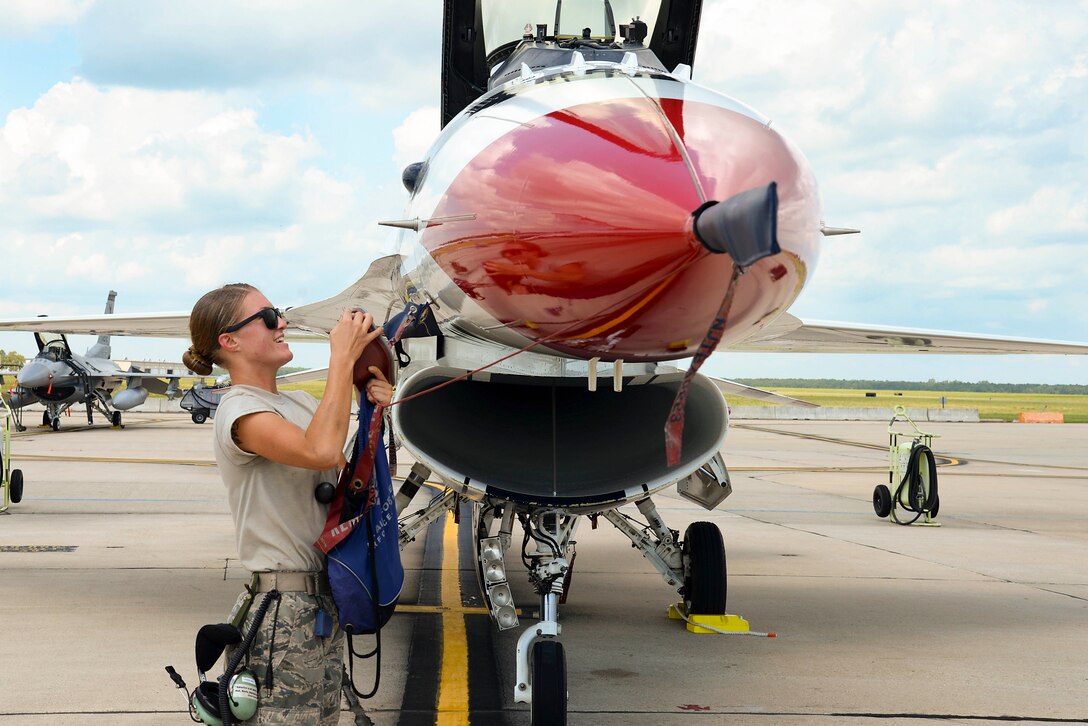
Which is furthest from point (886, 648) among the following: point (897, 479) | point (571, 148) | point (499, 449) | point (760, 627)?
point (897, 479)

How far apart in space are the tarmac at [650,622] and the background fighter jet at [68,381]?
51.3 ft

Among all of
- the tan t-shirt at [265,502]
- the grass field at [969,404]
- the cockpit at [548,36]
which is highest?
the cockpit at [548,36]

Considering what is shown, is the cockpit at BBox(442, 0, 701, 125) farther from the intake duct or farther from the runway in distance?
the intake duct

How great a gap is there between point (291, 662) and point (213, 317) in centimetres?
103

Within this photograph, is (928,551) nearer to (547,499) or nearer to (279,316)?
(547,499)

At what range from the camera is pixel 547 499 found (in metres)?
5.24

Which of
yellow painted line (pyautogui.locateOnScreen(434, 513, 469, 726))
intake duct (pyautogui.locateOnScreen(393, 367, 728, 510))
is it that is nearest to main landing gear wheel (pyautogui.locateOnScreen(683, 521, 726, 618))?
intake duct (pyautogui.locateOnScreen(393, 367, 728, 510))

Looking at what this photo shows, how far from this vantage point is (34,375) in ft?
93.8

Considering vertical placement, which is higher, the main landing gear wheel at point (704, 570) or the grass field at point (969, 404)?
the main landing gear wheel at point (704, 570)

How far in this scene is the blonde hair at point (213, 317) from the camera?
3020 mm

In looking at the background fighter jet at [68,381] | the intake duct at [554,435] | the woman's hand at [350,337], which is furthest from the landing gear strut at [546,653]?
the background fighter jet at [68,381]

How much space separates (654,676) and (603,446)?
1290mm

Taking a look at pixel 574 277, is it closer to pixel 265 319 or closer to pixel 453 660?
pixel 265 319

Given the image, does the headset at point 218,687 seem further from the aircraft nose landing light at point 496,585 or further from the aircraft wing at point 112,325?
the aircraft wing at point 112,325
